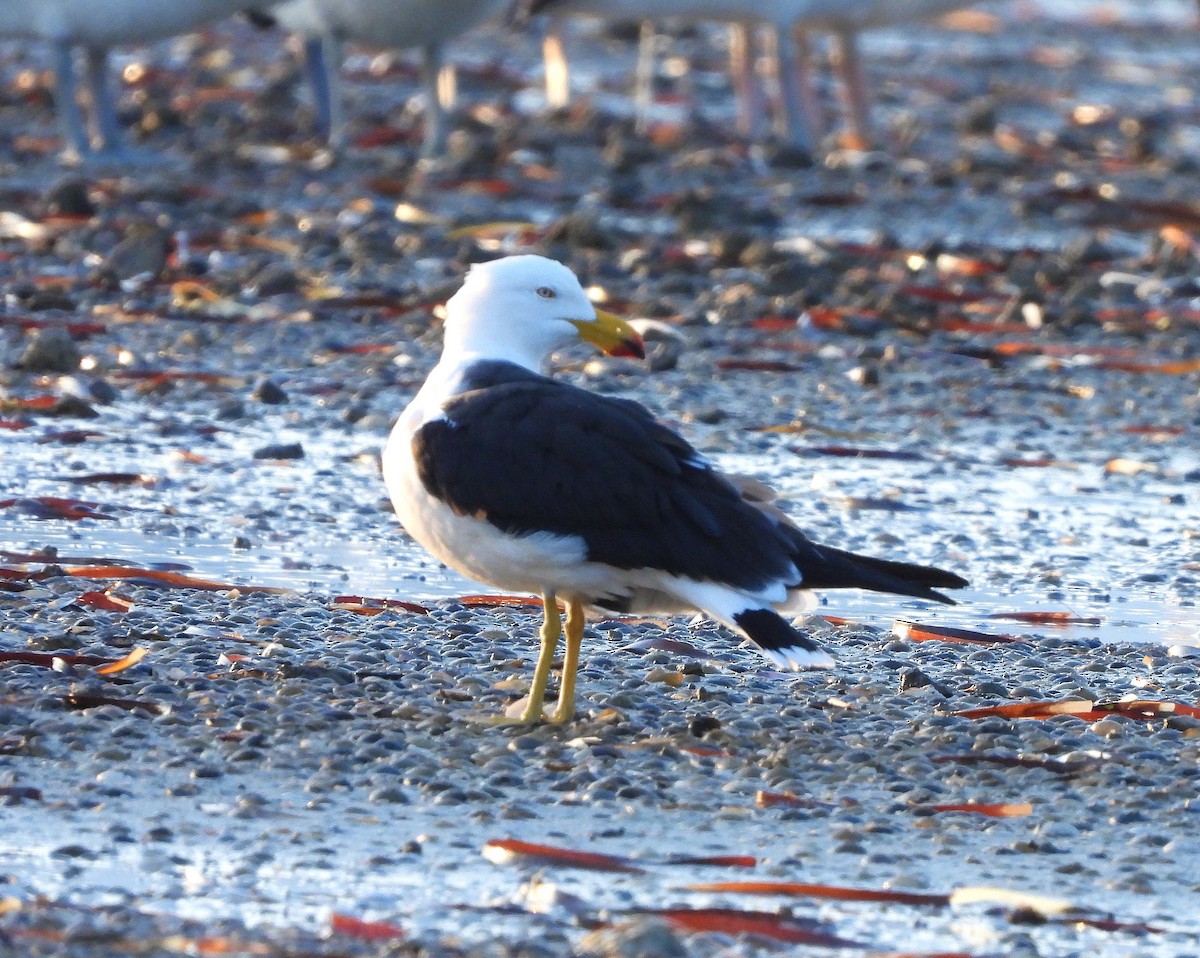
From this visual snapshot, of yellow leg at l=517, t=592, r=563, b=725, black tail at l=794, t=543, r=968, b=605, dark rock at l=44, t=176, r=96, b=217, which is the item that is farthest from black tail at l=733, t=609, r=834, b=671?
dark rock at l=44, t=176, r=96, b=217

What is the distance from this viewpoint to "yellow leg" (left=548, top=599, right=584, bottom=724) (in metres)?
4.41

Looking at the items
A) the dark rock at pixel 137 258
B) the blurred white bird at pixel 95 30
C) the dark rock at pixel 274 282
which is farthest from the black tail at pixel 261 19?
the dark rock at pixel 274 282

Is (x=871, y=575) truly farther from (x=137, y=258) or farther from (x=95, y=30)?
(x=95, y=30)

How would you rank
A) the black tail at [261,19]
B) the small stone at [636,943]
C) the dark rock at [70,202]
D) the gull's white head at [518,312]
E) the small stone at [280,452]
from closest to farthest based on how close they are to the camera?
the small stone at [636,943]
the gull's white head at [518,312]
the small stone at [280,452]
the dark rock at [70,202]
the black tail at [261,19]

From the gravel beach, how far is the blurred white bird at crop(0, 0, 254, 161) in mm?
423

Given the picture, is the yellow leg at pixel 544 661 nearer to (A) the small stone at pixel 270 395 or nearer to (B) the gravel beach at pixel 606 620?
(B) the gravel beach at pixel 606 620

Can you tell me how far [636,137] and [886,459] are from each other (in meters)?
6.96

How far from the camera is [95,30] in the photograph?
479 inches

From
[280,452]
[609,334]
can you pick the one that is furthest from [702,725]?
[280,452]

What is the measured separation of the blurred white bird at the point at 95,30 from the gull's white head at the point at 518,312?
788 cm

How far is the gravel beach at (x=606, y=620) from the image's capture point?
3533 millimetres

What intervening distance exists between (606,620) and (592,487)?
1100mm

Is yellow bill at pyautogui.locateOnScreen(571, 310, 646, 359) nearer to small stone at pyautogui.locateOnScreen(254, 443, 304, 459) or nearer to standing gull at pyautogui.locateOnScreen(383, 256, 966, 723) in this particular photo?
standing gull at pyautogui.locateOnScreen(383, 256, 966, 723)

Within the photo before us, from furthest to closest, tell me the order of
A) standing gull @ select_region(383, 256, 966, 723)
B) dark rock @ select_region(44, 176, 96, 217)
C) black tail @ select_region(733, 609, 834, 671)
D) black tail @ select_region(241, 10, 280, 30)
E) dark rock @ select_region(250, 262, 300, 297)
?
black tail @ select_region(241, 10, 280, 30) → dark rock @ select_region(44, 176, 96, 217) → dark rock @ select_region(250, 262, 300, 297) → standing gull @ select_region(383, 256, 966, 723) → black tail @ select_region(733, 609, 834, 671)
